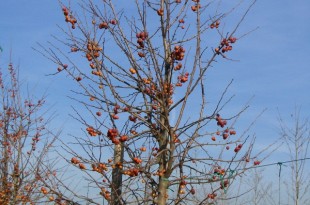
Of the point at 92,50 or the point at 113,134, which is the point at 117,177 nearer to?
the point at 113,134

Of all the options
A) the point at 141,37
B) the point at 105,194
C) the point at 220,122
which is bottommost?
the point at 105,194

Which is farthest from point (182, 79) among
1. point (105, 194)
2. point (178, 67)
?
point (105, 194)

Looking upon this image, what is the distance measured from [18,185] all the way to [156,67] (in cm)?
474

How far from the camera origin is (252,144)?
480 cm

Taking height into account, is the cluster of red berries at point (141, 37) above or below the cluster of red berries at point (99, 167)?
above

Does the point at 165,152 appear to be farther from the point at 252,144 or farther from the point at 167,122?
the point at 252,144

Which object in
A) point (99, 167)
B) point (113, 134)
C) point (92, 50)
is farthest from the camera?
point (92, 50)

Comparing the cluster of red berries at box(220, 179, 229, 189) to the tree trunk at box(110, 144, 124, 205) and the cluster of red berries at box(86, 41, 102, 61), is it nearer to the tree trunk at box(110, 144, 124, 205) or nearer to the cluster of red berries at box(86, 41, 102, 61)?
the tree trunk at box(110, 144, 124, 205)

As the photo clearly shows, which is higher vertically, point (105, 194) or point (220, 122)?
point (220, 122)

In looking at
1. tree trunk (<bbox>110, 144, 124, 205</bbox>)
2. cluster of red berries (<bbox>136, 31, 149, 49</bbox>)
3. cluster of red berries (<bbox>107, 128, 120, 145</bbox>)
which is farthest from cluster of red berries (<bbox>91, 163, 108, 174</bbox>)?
cluster of red berries (<bbox>136, 31, 149, 49</bbox>)

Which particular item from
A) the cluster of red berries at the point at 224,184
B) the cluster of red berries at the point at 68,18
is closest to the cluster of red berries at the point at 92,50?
the cluster of red berries at the point at 68,18

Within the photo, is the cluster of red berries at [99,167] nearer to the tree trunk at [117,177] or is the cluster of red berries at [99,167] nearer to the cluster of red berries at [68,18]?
the tree trunk at [117,177]

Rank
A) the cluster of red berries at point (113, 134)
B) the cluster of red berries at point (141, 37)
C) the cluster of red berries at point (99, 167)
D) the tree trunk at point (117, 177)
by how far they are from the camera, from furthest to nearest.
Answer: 1. the cluster of red berries at point (141, 37)
2. the tree trunk at point (117, 177)
3. the cluster of red berries at point (99, 167)
4. the cluster of red berries at point (113, 134)

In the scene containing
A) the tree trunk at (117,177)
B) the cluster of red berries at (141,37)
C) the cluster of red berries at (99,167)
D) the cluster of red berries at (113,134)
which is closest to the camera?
the cluster of red berries at (113,134)
